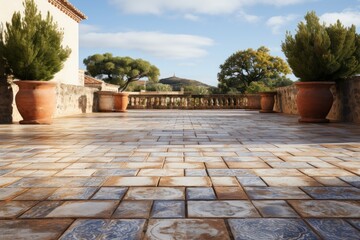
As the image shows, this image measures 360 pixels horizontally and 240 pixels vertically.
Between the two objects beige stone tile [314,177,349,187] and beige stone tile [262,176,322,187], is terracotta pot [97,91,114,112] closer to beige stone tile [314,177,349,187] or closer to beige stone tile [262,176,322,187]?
beige stone tile [262,176,322,187]

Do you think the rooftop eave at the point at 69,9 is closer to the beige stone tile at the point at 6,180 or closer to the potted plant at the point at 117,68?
the beige stone tile at the point at 6,180

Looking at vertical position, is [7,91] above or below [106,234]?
above

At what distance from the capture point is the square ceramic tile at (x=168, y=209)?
1.66 m

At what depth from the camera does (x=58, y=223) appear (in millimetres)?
1562

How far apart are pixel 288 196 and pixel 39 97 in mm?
6340

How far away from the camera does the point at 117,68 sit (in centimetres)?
4409

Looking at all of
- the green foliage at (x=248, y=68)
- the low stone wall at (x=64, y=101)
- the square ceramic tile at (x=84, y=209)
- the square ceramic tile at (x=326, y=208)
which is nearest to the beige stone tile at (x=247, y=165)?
the square ceramic tile at (x=326, y=208)

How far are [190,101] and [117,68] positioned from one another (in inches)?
1127

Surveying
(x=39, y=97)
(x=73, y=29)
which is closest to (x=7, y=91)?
(x=39, y=97)

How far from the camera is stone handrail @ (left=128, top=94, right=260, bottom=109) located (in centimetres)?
1742

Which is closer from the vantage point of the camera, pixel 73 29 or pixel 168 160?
pixel 168 160

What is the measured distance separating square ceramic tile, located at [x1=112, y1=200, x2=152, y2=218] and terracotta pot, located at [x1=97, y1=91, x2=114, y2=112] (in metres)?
12.1

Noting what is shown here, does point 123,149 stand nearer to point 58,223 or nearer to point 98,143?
point 98,143

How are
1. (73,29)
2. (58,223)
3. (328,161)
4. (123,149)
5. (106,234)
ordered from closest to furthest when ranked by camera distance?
(106,234) → (58,223) → (328,161) → (123,149) → (73,29)
